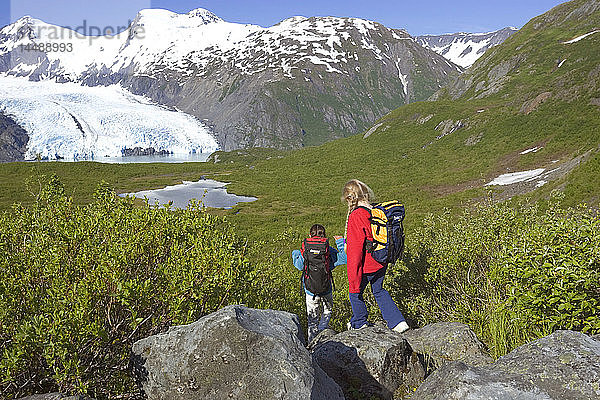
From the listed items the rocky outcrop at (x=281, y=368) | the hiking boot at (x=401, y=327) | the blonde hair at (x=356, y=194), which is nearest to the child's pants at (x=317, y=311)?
the hiking boot at (x=401, y=327)

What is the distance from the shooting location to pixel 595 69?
5538 centimetres

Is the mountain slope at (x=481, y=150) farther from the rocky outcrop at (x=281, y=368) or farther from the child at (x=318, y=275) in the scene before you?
the rocky outcrop at (x=281, y=368)

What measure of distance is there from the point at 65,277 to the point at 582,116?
193ft

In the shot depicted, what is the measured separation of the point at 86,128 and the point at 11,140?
25523 mm

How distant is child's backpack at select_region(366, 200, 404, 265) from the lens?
749 centimetres

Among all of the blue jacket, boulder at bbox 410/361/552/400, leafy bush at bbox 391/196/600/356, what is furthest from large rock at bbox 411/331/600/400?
the blue jacket

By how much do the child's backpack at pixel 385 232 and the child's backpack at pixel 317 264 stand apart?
1106 millimetres

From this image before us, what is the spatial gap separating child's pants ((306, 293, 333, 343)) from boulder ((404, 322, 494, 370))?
85.5 inches

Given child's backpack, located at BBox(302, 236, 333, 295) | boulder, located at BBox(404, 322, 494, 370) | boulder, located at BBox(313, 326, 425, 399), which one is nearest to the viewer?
boulder, located at BBox(313, 326, 425, 399)

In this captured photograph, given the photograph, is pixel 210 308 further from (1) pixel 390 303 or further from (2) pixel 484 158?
(2) pixel 484 158

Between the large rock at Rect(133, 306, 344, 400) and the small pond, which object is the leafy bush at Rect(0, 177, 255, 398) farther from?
the small pond

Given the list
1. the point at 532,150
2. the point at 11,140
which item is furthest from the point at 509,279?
the point at 11,140

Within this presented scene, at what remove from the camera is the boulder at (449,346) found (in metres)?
6.48

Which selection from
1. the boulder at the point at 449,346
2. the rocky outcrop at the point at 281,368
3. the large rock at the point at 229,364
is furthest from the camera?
the boulder at the point at 449,346
